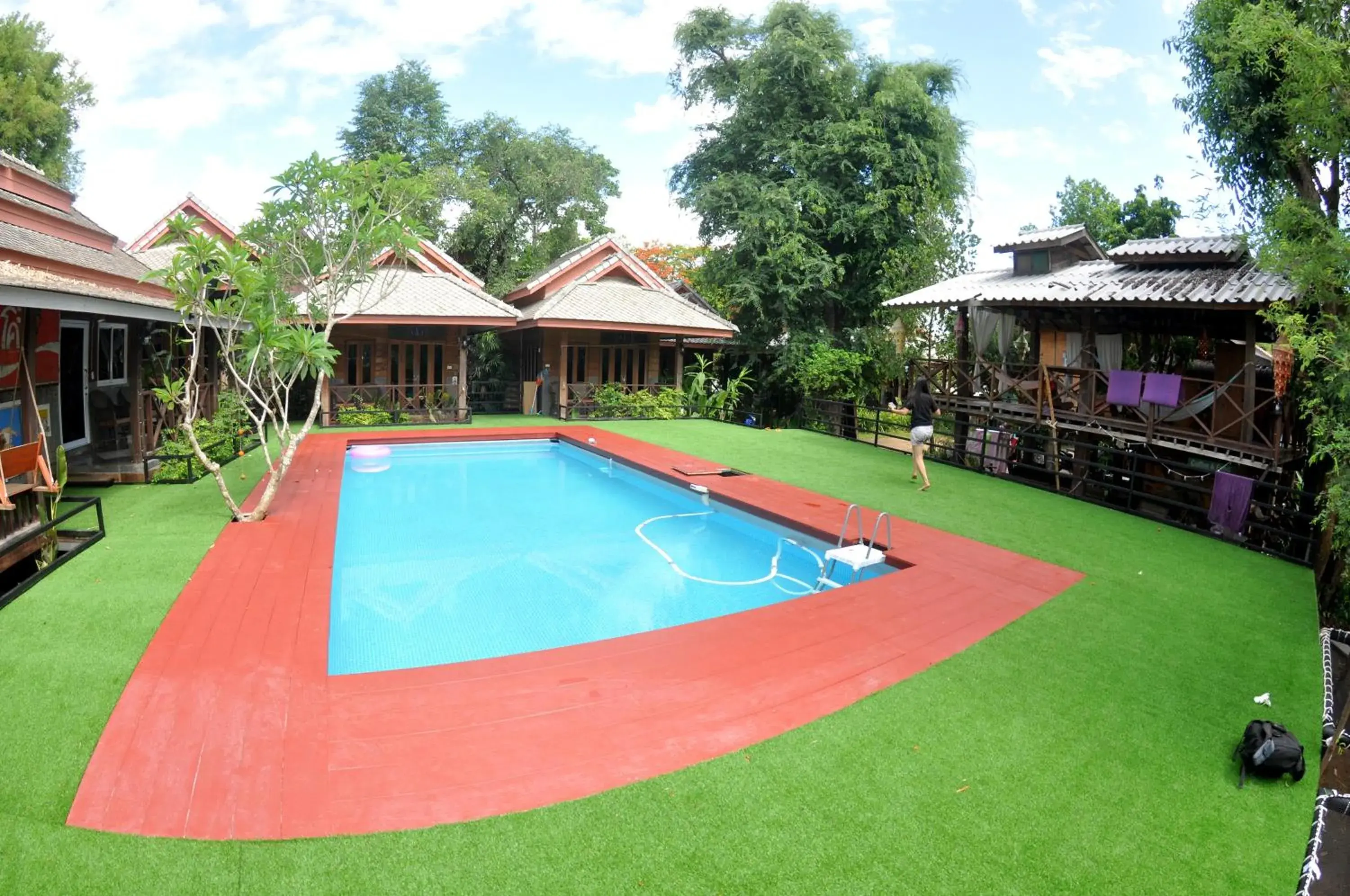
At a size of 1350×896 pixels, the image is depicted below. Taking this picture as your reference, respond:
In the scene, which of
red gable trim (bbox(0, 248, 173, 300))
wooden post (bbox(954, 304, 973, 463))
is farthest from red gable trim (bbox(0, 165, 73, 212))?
wooden post (bbox(954, 304, 973, 463))

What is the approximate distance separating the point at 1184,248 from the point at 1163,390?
2.03 meters

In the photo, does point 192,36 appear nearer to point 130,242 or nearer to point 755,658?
point 130,242

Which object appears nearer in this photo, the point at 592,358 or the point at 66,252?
the point at 66,252

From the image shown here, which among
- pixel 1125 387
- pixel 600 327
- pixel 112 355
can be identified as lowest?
pixel 112 355

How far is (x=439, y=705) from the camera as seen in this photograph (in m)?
3.99

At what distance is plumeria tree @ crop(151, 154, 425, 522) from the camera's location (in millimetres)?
7473

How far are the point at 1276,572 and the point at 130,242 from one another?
2241 cm

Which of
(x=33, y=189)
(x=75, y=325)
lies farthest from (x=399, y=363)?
(x=33, y=189)

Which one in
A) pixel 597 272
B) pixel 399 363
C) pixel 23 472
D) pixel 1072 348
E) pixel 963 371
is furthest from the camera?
pixel 597 272

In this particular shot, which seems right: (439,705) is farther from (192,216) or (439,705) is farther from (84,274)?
(192,216)

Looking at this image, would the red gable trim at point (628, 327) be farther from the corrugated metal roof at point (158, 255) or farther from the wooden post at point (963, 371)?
the corrugated metal roof at point (158, 255)

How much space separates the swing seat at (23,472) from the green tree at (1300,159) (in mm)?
9481

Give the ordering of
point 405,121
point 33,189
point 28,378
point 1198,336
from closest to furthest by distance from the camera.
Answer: point 28,378
point 33,189
point 1198,336
point 405,121

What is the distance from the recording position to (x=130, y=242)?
1822cm
